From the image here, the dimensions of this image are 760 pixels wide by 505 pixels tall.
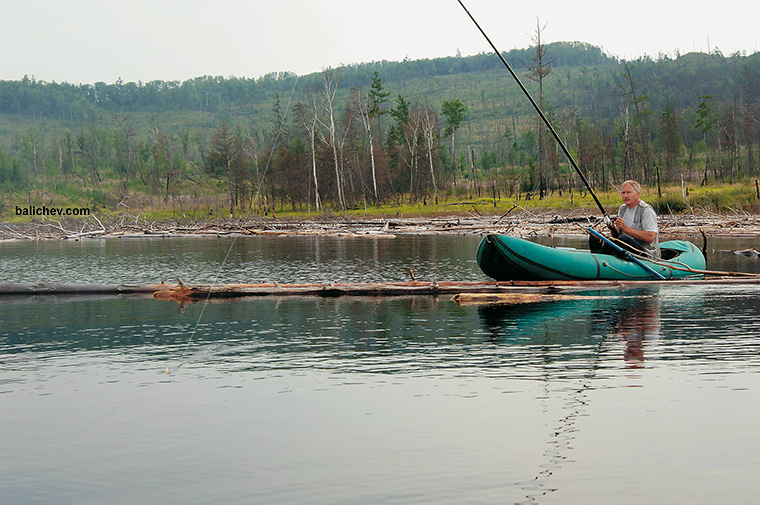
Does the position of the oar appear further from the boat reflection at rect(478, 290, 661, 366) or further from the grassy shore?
the grassy shore

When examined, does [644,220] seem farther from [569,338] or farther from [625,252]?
[569,338]

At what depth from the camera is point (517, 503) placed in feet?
16.3

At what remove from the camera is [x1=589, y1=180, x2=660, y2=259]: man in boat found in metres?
13.8

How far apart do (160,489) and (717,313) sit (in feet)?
32.8

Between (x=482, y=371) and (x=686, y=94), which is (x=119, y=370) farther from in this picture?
(x=686, y=94)

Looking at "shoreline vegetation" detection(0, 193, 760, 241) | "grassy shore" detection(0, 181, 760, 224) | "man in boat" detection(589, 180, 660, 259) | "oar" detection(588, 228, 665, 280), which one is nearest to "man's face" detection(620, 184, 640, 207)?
"man in boat" detection(589, 180, 660, 259)

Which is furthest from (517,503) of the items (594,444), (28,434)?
(28,434)

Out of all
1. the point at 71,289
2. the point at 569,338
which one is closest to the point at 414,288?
the point at 569,338

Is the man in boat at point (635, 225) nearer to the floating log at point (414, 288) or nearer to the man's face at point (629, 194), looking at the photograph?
the man's face at point (629, 194)

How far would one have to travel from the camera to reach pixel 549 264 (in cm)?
1427

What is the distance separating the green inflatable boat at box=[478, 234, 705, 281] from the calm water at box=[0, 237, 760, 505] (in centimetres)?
78

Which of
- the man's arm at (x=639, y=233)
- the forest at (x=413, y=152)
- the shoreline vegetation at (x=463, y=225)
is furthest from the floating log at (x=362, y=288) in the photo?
the shoreline vegetation at (x=463, y=225)

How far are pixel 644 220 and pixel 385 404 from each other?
866 cm

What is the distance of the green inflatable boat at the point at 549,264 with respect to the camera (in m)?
14.2
